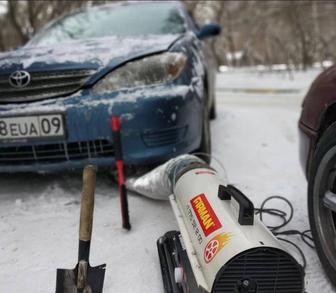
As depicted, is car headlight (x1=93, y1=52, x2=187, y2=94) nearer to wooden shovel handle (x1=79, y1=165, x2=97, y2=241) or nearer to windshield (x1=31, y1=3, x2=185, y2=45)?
windshield (x1=31, y1=3, x2=185, y2=45)

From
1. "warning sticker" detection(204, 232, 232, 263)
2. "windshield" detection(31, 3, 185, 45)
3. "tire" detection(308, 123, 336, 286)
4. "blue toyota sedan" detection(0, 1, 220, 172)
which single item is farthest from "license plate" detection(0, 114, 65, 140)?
"tire" detection(308, 123, 336, 286)

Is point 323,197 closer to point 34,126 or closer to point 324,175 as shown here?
point 324,175

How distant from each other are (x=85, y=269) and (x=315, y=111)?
49.1 inches

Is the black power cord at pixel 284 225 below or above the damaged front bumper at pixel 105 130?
below

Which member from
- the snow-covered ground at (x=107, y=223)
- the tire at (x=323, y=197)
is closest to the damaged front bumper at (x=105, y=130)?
the snow-covered ground at (x=107, y=223)

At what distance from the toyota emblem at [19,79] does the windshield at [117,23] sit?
39.2 inches

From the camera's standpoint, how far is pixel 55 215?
2520 mm

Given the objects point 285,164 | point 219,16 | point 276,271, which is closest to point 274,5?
point 219,16

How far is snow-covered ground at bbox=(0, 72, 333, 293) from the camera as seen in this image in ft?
6.19

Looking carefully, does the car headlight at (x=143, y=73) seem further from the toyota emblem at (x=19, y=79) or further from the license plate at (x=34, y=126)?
the toyota emblem at (x=19, y=79)

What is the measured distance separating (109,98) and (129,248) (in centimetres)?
91

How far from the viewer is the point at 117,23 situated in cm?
370

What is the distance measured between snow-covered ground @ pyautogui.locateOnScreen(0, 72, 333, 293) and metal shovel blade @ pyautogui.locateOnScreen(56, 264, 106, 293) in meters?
0.08

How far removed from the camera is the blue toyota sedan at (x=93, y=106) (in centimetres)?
253
